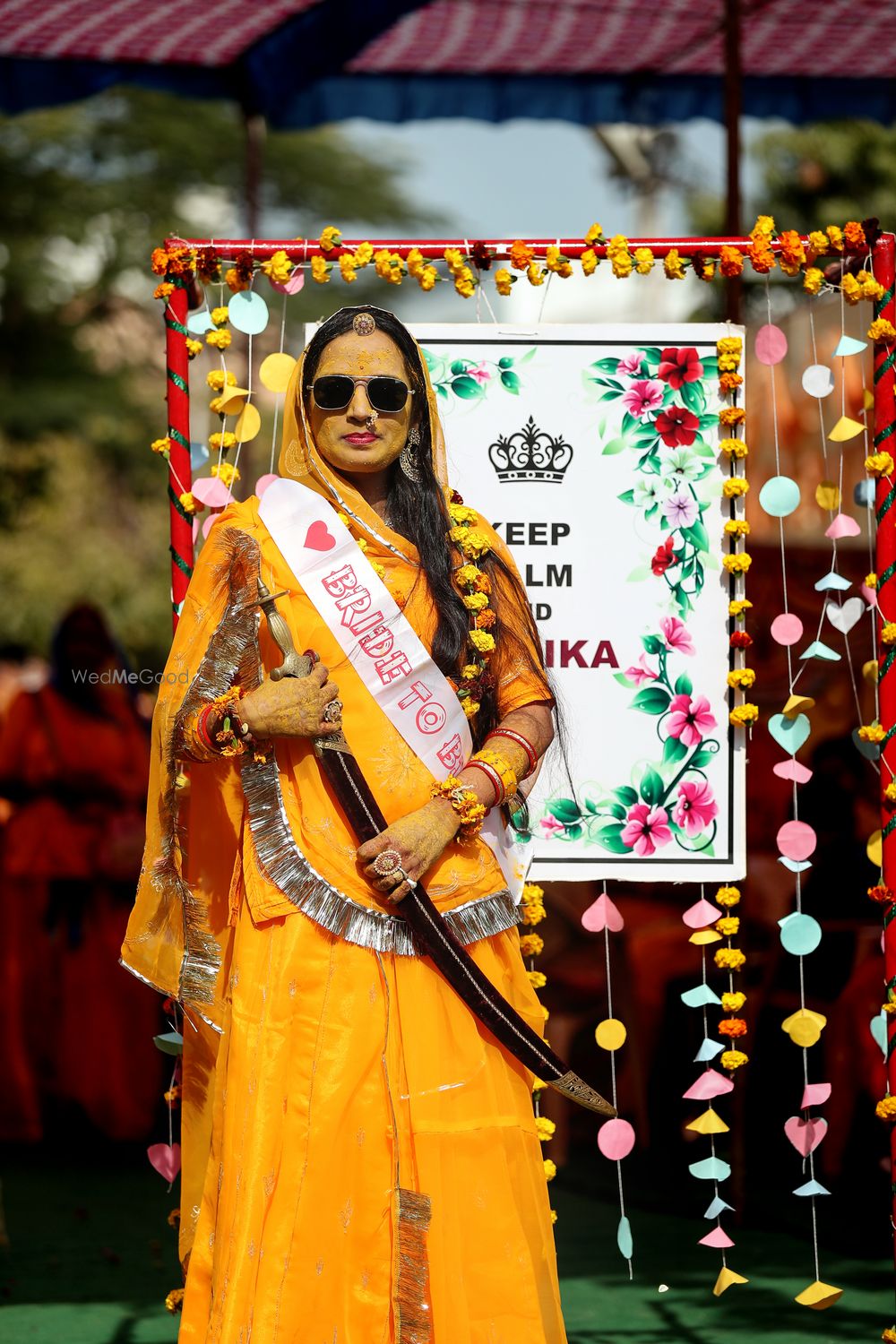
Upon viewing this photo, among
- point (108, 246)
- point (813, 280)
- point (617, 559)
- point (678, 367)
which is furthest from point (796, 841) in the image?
point (108, 246)

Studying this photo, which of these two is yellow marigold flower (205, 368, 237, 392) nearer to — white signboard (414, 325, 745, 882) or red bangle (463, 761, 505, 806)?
white signboard (414, 325, 745, 882)

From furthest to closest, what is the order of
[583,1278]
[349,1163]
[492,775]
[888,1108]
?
1. [583,1278]
2. [888,1108]
3. [492,775]
4. [349,1163]

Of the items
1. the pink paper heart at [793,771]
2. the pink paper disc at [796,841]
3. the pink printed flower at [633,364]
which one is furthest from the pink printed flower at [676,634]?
the pink printed flower at [633,364]

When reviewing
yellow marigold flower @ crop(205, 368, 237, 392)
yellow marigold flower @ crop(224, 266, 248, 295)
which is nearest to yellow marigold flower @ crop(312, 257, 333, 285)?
yellow marigold flower @ crop(224, 266, 248, 295)

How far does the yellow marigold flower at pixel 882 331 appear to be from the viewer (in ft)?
12.5

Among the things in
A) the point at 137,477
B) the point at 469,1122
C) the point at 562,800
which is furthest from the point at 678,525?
the point at 137,477

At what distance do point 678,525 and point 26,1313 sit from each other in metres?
2.70

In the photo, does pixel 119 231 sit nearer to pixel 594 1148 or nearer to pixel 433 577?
pixel 594 1148

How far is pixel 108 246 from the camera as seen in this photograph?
21.4m

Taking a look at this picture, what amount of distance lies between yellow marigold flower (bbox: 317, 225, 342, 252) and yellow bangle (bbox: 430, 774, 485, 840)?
4.24ft

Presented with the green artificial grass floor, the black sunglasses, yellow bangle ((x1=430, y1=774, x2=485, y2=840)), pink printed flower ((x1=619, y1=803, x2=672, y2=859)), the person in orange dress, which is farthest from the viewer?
the person in orange dress

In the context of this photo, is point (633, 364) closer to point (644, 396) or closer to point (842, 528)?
point (644, 396)

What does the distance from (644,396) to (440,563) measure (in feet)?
2.76

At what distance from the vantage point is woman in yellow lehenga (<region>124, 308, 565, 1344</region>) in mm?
3133
